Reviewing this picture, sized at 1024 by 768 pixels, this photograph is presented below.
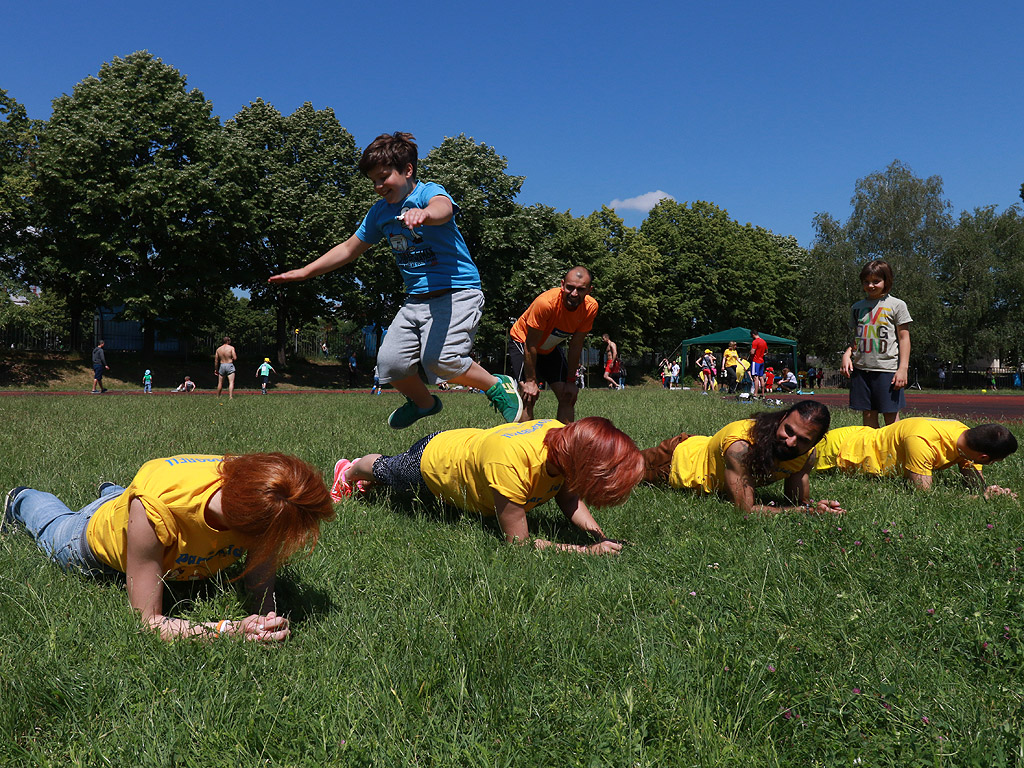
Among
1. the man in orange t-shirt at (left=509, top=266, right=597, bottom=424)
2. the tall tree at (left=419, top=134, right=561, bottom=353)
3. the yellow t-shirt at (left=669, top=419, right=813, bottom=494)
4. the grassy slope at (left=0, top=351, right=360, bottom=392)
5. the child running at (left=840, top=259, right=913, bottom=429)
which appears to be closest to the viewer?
the yellow t-shirt at (left=669, top=419, right=813, bottom=494)

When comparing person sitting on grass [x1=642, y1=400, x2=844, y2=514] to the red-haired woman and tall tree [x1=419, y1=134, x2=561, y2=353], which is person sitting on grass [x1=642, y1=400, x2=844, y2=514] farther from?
tall tree [x1=419, y1=134, x2=561, y2=353]

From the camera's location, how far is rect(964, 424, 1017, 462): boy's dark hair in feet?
16.7

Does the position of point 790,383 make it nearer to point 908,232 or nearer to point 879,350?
point 908,232

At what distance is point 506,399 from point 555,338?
1747mm

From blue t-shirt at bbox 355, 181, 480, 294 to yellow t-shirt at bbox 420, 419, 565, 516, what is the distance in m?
1.25

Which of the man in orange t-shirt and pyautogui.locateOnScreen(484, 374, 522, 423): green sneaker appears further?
the man in orange t-shirt

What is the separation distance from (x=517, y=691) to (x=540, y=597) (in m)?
0.74

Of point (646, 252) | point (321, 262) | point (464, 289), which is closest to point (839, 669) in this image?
point (464, 289)

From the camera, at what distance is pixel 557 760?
1.92m

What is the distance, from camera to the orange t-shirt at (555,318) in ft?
23.3

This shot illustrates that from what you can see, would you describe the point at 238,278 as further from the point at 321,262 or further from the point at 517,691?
the point at 517,691

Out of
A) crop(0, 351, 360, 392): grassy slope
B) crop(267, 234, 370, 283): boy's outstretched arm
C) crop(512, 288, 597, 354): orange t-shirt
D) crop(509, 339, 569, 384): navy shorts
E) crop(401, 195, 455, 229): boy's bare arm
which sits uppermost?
crop(401, 195, 455, 229): boy's bare arm

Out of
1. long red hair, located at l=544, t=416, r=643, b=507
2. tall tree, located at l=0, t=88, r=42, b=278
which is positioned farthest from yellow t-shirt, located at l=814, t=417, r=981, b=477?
tall tree, located at l=0, t=88, r=42, b=278

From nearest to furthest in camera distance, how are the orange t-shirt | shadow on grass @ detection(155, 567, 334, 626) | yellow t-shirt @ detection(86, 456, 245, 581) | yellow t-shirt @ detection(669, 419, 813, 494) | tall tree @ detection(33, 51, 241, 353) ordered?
yellow t-shirt @ detection(86, 456, 245, 581), shadow on grass @ detection(155, 567, 334, 626), yellow t-shirt @ detection(669, 419, 813, 494), the orange t-shirt, tall tree @ detection(33, 51, 241, 353)
